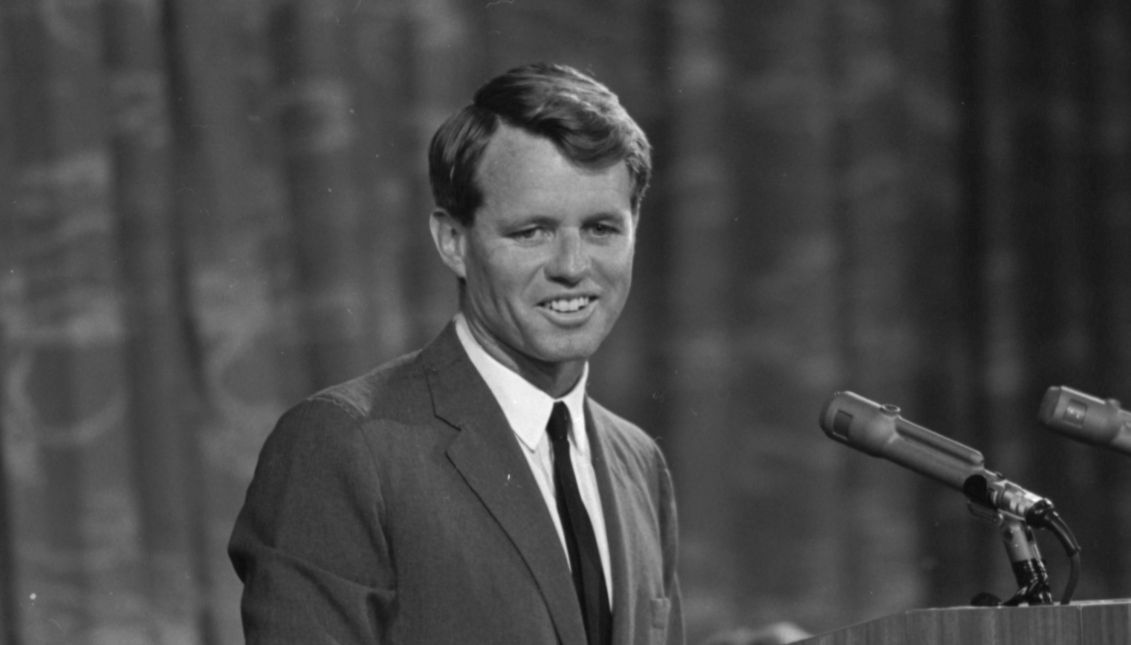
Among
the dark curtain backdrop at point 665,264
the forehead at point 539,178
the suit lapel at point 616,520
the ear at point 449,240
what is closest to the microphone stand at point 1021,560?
the suit lapel at point 616,520

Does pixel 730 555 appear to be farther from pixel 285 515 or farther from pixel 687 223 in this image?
pixel 285 515

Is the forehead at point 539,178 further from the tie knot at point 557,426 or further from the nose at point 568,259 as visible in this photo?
the tie knot at point 557,426

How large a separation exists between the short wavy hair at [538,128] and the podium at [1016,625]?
0.75 m

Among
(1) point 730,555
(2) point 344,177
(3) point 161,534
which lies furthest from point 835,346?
(3) point 161,534

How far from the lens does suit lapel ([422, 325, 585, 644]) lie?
195cm

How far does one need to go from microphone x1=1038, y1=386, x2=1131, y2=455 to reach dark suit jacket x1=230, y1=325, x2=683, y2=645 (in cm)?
59

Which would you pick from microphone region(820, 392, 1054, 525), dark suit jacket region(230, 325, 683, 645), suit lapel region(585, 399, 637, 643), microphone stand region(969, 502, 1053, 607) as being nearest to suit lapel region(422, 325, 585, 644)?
dark suit jacket region(230, 325, 683, 645)

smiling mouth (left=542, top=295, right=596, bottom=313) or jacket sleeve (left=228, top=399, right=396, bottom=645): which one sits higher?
smiling mouth (left=542, top=295, right=596, bottom=313)

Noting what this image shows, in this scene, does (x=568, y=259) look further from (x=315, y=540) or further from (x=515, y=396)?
(x=315, y=540)

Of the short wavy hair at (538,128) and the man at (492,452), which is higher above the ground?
the short wavy hair at (538,128)

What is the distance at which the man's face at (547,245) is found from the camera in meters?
2.02

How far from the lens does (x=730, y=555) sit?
13.1ft

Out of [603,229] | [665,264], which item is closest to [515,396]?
[603,229]

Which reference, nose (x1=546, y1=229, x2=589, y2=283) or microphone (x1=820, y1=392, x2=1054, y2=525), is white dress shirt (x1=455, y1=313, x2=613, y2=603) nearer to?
nose (x1=546, y1=229, x2=589, y2=283)
